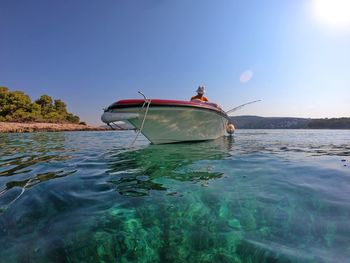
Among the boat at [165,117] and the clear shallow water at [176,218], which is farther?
the boat at [165,117]

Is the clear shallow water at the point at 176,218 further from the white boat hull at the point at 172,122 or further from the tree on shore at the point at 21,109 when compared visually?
the tree on shore at the point at 21,109

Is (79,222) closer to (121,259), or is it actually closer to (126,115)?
(121,259)

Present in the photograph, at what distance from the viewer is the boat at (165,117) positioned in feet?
24.5

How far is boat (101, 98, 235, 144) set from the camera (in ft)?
24.5

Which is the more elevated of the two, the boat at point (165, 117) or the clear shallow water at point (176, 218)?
the boat at point (165, 117)

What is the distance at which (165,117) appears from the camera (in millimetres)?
8445

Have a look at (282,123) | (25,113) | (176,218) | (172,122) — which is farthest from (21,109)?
(282,123)

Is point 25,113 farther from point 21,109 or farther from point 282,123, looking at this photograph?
point 282,123

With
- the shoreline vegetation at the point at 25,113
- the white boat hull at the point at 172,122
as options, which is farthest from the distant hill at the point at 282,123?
the white boat hull at the point at 172,122

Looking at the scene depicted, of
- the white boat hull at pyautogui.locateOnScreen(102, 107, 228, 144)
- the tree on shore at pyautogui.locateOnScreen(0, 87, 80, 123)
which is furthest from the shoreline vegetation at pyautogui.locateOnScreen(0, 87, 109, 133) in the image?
the white boat hull at pyautogui.locateOnScreen(102, 107, 228, 144)

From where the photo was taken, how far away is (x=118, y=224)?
7.46 feet

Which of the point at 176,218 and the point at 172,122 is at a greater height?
the point at 172,122

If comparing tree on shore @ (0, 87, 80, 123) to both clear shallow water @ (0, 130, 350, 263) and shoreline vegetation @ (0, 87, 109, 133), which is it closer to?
shoreline vegetation @ (0, 87, 109, 133)

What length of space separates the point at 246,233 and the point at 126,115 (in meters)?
5.93
